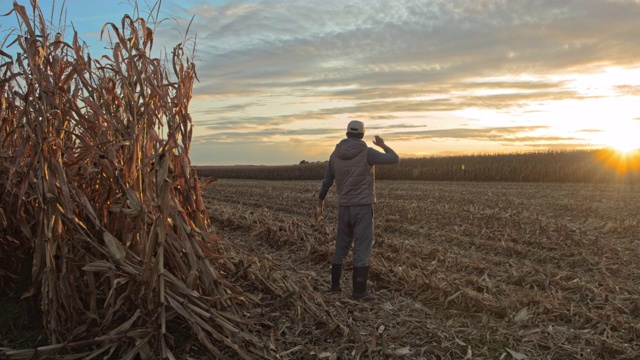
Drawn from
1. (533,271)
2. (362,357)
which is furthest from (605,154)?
(362,357)

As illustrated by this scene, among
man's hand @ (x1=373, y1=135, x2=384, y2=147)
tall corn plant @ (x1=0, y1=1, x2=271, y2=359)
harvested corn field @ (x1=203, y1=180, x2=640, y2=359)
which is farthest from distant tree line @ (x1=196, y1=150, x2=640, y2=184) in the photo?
tall corn plant @ (x1=0, y1=1, x2=271, y2=359)

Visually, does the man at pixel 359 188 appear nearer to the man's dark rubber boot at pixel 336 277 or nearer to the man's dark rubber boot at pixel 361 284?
the man's dark rubber boot at pixel 361 284

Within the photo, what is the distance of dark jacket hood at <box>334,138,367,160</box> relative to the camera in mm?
5906

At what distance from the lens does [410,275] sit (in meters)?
6.54

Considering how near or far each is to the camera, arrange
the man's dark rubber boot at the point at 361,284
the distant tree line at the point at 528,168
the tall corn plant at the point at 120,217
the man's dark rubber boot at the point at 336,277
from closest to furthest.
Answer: the tall corn plant at the point at 120,217 < the man's dark rubber boot at the point at 361,284 < the man's dark rubber boot at the point at 336,277 < the distant tree line at the point at 528,168

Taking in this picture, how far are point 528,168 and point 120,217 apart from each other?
2412cm

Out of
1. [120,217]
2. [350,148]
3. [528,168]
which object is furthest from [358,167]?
[528,168]

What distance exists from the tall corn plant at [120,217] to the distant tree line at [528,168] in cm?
2127

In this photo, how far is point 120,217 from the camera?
4844 mm

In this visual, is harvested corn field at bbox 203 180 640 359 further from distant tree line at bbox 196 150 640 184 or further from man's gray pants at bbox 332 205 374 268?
distant tree line at bbox 196 150 640 184

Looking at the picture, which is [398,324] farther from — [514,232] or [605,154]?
[605,154]

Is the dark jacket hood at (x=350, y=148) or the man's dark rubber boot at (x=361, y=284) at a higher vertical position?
the dark jacket hood at (x=350, y=148)

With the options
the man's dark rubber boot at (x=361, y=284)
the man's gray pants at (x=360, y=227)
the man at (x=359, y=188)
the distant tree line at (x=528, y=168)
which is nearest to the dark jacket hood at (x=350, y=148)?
the man at (x=359, y=188)

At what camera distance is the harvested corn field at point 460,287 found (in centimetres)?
478
